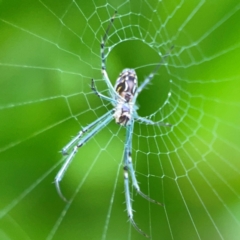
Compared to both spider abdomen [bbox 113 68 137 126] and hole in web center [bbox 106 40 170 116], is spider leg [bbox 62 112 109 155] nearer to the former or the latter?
spider abdomen [bbox 113 68 137 126]

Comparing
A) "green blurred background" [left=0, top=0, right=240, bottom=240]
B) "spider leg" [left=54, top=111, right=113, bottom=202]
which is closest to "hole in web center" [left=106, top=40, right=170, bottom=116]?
"green blurred background" [left=0, top=0, right=240, bottom=240]

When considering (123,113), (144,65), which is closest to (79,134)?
(123,113)

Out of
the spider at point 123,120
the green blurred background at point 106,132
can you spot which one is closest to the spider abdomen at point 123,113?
the spider at point 123,120

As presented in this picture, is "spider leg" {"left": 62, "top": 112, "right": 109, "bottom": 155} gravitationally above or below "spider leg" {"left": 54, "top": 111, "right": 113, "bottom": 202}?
above

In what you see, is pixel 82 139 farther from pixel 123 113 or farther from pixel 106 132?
pixel 123 113

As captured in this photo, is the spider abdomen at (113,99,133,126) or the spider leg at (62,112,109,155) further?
the spider abdomen at (113,99,133,126)

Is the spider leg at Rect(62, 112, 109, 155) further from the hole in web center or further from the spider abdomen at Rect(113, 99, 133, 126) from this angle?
the hole in web center

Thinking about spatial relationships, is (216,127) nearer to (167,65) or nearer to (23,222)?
(167,65)
